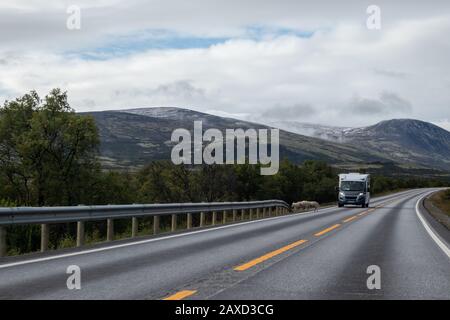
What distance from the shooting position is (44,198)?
1516 inches

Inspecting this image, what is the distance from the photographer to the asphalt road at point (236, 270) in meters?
6.99

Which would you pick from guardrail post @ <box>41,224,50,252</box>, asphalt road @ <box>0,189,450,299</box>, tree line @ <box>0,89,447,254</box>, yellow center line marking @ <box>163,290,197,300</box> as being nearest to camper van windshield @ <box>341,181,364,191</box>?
tree line @ <box>0,89,447,254</box>

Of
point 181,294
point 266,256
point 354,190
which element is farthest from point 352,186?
point 181,294

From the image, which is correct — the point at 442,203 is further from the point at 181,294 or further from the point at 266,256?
the point at 181,294

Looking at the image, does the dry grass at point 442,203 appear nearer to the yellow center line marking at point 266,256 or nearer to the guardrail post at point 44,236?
the yellow center line marking at point 266,256

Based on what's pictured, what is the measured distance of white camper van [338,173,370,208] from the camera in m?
43.5

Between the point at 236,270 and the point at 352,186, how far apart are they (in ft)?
118

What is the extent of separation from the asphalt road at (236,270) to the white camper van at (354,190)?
2963 cm

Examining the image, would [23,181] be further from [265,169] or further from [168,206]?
[265,169]

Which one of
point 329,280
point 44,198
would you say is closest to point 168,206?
point 329,280

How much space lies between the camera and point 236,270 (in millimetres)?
8945

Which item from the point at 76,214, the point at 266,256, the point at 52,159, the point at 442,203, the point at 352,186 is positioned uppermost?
the point at 52,159

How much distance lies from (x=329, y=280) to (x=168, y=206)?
10449 millimetres

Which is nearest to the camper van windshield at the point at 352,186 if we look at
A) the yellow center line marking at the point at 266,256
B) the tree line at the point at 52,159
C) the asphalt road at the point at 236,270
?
the tree line at the point at 52,159
